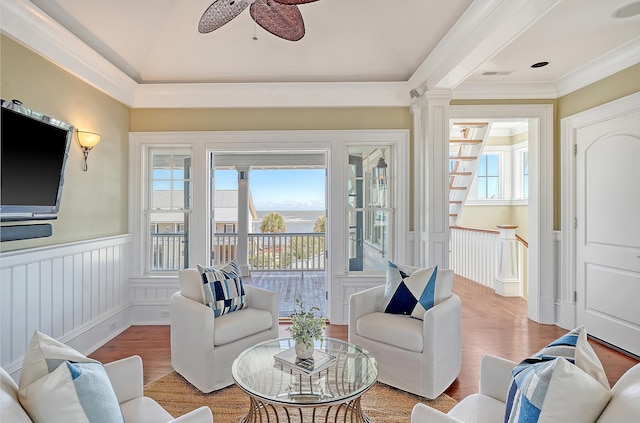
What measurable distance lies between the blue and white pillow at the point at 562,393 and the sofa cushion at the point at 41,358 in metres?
1.56

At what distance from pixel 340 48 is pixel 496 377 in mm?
3211

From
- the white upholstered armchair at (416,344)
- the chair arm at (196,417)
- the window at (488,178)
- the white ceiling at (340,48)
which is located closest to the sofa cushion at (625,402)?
the chair arm at (196,417)

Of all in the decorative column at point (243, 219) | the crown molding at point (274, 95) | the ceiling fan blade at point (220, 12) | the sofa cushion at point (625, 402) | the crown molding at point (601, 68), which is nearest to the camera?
the sofa cushion at point (625, 402)

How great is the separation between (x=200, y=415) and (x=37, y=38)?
290cm

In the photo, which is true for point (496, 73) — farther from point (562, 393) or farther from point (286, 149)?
point (562, 393)

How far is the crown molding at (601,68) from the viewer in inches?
121

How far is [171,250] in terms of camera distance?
166 inches

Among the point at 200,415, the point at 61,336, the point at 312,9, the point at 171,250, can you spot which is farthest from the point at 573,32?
the point at 61,336

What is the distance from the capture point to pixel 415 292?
108 inches

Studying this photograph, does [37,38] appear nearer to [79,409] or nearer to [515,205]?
[79,409]

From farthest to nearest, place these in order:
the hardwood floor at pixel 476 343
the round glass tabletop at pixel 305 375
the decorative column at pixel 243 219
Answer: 1. the decorative column at pixel 243 219
2. the hardwood floor at pixel 476 343
3. the round glass tabletop at pixel 305 375

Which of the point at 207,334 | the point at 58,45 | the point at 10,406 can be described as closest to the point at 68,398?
the point at 10,406

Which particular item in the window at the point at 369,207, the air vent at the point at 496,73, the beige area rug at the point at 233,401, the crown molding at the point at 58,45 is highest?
the air vent at the point at 496,73

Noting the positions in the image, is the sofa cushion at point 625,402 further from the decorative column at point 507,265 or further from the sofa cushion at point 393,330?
the decorative column at point 507,265
